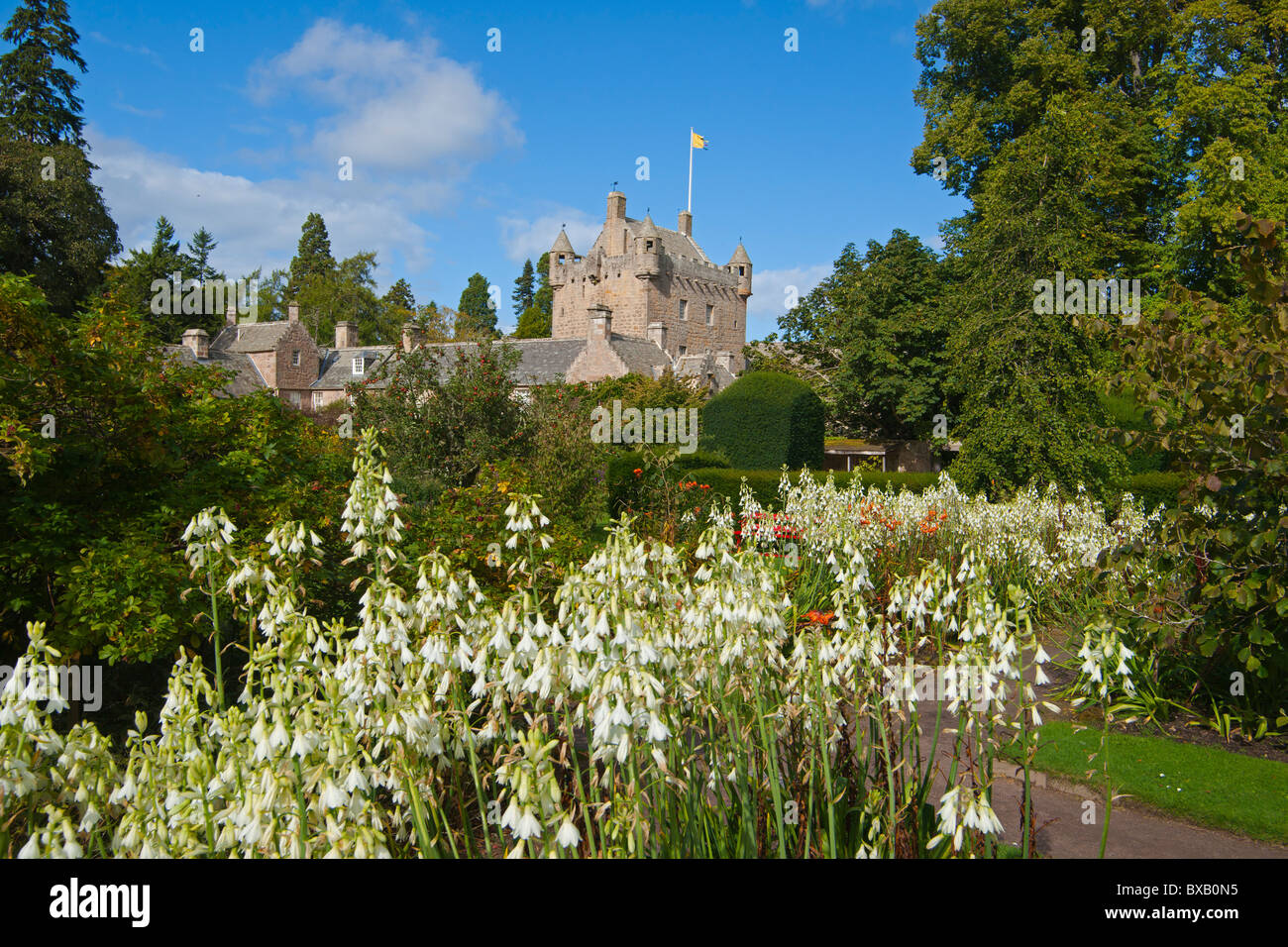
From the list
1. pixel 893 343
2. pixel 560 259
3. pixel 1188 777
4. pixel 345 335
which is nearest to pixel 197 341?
pixel 345 335

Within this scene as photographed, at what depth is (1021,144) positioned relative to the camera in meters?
24.9

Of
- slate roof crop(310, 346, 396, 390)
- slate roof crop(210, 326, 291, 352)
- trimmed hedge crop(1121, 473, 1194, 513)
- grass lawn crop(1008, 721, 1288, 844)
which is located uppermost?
slate roof crop(210, 326, 291, 352)

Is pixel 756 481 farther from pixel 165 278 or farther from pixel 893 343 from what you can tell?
pixel 165 278

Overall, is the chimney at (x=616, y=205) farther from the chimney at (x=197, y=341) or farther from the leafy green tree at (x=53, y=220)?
the leafy green tree at (x=53, y=220)

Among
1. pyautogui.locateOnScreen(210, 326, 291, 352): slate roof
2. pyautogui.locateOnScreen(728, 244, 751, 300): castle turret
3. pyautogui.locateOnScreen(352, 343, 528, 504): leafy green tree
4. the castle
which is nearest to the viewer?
pyautogui.locateOnScreen(352, 343, 528, 504): leafy green tree

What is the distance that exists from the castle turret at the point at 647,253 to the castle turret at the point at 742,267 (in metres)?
9.83

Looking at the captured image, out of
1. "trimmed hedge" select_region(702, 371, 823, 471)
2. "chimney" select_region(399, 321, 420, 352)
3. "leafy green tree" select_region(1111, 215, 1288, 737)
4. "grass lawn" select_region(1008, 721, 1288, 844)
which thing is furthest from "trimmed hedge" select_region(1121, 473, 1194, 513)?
"chimney" select_region(399, 321, 420, 352)

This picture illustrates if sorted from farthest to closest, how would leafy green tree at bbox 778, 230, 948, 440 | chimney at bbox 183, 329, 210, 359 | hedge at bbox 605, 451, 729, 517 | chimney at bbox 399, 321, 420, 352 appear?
chimney at bbox 183, 329, 210, 359, leafy green tree at bbox 778, 230, 948, 440, chimney at bbox 399, 321, 420, 352, hedge at bbox 605, 451, 729, 517

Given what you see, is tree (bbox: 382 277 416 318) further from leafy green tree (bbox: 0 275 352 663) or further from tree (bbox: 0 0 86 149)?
leafy green tree (bbox: 0 275 352 663)

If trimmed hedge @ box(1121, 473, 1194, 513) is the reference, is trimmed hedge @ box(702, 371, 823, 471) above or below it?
above

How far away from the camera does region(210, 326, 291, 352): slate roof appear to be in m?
47.0

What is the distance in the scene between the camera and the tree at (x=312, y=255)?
71.1 metres

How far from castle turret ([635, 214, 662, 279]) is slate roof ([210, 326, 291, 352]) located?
21628mm
